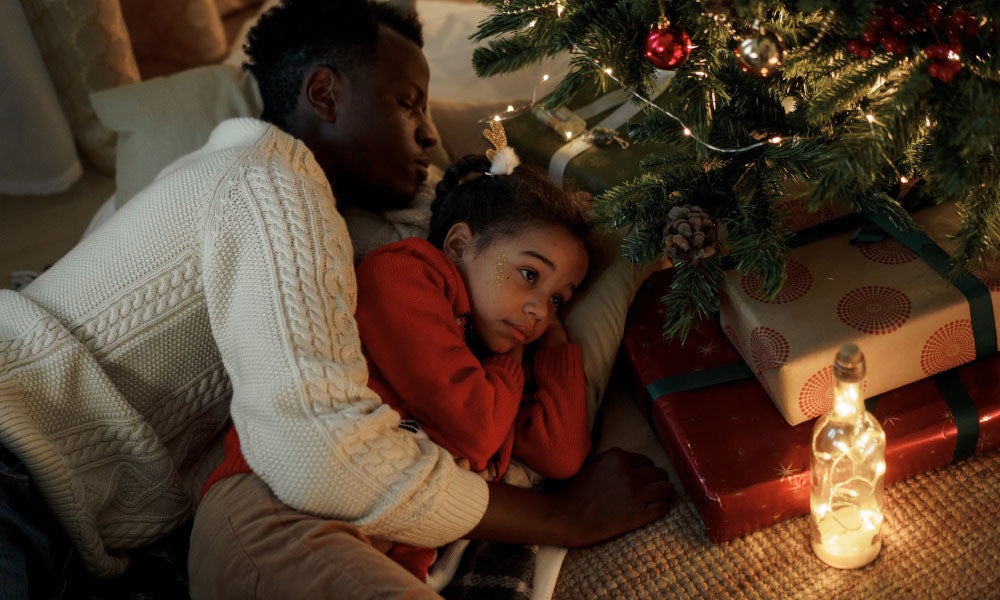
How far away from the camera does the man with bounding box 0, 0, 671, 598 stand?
0.83 m

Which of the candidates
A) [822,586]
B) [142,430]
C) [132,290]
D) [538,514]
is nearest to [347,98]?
[132,290]

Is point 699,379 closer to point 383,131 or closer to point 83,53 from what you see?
point 383,131

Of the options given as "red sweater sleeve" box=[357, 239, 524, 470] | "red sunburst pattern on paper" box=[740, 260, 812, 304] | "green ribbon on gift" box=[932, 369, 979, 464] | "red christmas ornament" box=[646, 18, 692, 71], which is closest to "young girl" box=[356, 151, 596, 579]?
"red sweater sleeve" box=[357, 239, 524, 470]

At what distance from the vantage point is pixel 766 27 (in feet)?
2.56

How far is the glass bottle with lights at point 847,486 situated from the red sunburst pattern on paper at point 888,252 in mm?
222

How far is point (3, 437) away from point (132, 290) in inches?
8.5

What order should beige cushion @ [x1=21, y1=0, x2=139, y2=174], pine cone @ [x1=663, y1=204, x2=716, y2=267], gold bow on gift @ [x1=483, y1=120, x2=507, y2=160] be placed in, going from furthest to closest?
1. beige cushion @ [x1=21, y1=0, x2=139, y2=174]
2. gold bow on gift @ [x1=483, y1=120, x2=507, y2=160]
3. pine cone @ [x1=663, y1=204, x2=716, y2=267]

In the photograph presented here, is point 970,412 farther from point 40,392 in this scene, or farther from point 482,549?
point 40,392

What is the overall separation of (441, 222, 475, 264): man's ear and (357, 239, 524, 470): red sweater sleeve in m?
0.12

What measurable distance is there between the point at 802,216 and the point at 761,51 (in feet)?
1.36

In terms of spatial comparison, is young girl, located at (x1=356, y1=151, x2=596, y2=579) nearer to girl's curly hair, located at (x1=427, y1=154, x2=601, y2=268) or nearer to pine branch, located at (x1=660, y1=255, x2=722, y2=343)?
girl's curly hair, located at (x1=427, y1=154, x2=601, y2=268)

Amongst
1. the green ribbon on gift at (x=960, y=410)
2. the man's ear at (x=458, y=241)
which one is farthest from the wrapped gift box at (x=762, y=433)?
the man's ear at (x=458, y=241)

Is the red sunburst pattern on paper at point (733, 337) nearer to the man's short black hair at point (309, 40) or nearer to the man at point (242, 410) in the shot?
the man at point (242, 410)

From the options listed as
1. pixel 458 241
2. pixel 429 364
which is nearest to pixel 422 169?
pixel 458 241
